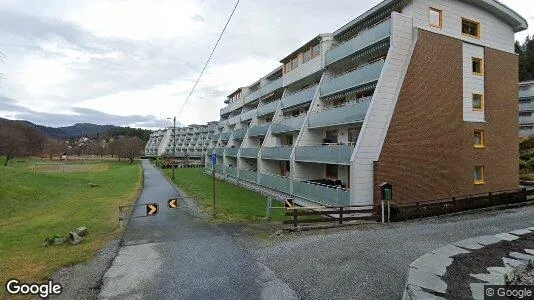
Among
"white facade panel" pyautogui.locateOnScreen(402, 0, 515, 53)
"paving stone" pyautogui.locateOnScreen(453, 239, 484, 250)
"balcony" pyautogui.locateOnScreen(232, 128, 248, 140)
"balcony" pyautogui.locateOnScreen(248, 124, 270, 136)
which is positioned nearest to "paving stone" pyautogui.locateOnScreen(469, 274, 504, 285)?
"paving stone" pyautogui.locateOnScreen(453, 239, 484, 250)

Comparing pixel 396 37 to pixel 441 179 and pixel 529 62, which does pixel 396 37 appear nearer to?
pixel 441 179

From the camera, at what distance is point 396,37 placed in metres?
21.2

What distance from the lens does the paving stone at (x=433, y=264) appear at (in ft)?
29.1

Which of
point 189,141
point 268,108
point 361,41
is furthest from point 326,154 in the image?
point 189,141

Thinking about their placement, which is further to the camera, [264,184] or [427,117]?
[264,184]

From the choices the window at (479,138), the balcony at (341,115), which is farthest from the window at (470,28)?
the balcony at (341,115)

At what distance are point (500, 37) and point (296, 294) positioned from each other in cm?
2769

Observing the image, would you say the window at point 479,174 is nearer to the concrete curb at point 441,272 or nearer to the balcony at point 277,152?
the balcony at point 277,152

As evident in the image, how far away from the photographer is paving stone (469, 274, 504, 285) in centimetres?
836

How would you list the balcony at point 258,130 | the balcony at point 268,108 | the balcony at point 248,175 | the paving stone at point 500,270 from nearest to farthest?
the paving stone at point 500,270, the balcony at point 248,175, the balcony at point 268,108, the balcony at point 258,130

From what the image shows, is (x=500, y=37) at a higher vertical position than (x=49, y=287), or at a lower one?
higher

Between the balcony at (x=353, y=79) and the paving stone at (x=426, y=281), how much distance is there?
15.3m

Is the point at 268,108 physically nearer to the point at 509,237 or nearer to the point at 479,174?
the point at 479,174

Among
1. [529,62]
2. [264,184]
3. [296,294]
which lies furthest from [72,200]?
[529,62]
